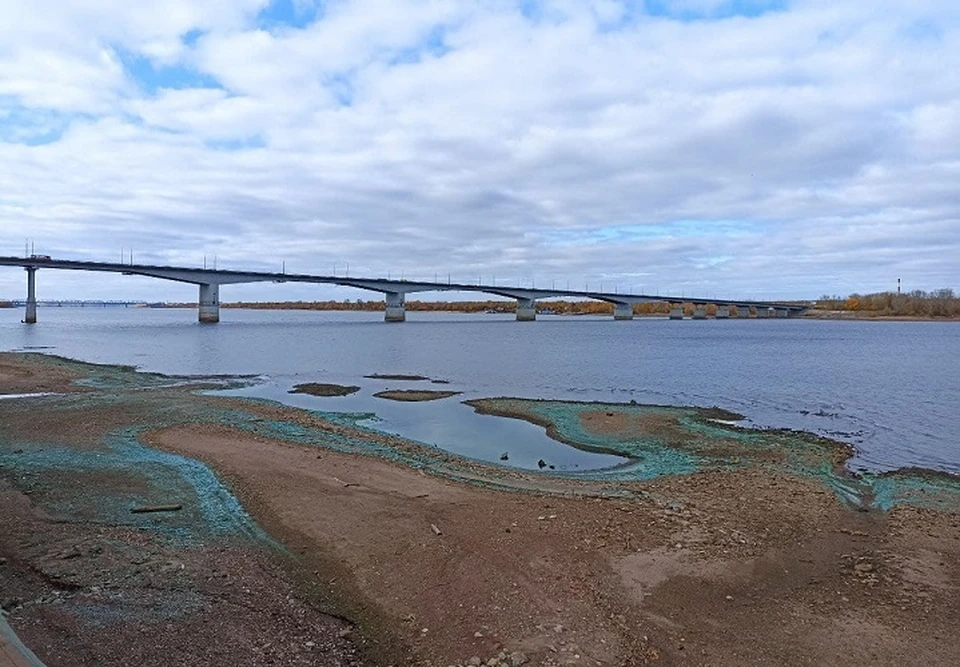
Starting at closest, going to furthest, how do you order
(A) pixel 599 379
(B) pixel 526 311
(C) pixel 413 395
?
(C) pixel 413 395 < (A) pixel 599 379 < (B) pixel 526 311

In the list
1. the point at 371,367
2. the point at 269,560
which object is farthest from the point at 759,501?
the point at 371,367

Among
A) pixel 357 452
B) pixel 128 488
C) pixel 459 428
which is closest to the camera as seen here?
pixel 128 488

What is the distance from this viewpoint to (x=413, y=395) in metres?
32.8

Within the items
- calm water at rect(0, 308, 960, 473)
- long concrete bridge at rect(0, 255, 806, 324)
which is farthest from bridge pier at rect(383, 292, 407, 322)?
calm water at rect(0, 308, 960, 473)

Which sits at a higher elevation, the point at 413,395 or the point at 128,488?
the point at 128,488

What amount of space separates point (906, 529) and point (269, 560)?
11003mm

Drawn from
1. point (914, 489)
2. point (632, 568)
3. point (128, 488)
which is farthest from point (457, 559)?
point (914, 489)

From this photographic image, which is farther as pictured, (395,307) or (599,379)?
(395,307)

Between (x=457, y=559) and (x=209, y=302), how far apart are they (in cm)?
11469

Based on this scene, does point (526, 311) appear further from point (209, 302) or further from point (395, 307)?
point (209, 302)

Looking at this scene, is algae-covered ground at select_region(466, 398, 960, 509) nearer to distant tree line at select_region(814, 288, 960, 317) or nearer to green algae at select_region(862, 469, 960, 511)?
green algae at select_region(862, 469, 960, 511)

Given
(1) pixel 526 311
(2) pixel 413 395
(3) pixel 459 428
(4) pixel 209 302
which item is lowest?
(2) pixel 413 395

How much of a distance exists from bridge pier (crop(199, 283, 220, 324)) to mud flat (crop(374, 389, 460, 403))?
86.3 m

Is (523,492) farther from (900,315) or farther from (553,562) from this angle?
(900,315)
